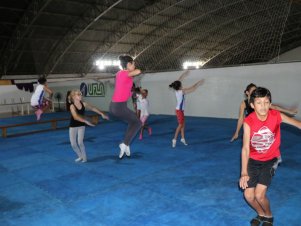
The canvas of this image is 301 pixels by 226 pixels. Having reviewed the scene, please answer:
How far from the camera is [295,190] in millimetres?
5020

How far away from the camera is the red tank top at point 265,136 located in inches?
133

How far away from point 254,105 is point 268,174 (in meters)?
0.80

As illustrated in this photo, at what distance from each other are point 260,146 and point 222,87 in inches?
468

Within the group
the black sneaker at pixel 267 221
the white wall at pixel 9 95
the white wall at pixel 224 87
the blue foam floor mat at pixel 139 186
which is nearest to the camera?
the black sneaker at pixel 267 221

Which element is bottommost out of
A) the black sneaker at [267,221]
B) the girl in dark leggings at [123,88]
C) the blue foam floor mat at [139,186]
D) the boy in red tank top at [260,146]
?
the blue foam floor mat at [139,186]

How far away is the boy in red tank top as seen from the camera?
330 centimetres

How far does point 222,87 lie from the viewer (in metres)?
15.0

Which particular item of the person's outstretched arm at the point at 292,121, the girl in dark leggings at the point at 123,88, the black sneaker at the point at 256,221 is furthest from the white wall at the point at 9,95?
the person's outstretched arm at the point at 292,121

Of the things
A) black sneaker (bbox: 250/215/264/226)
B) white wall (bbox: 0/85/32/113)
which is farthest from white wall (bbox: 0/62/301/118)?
white wall (bbox: 0/85/32/113)

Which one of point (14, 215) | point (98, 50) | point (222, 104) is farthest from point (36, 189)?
point (98, 50)

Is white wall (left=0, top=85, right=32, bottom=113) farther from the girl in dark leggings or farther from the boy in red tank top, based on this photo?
the boy in red tank top

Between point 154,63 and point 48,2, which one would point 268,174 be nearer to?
point 48,2

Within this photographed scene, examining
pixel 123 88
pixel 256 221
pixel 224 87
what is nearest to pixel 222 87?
pixel 224 87

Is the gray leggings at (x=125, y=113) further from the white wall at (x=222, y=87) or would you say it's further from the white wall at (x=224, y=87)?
the white wall at (x=224, y=87)
